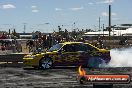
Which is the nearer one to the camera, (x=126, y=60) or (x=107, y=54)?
(x=107, y=54)

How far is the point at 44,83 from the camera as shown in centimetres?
1373

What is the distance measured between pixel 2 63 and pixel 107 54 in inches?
263

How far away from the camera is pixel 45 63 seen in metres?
20.2

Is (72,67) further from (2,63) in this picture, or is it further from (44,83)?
(44,83)

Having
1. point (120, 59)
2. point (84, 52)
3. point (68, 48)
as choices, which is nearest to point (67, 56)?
point (68, 48)

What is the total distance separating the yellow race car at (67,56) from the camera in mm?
20156

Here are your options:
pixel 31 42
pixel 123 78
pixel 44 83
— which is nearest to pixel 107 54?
pixel 44 83

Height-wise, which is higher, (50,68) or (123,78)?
(123,78)

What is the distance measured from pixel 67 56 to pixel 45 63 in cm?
126

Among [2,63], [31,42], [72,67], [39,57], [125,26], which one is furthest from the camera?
[125,26]

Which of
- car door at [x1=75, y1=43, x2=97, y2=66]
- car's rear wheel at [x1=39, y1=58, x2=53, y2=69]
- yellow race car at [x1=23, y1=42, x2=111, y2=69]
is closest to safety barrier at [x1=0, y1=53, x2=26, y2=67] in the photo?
yellow race car at [x1=23, y1=42, x2=111, y2=69]

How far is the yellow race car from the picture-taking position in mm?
20156

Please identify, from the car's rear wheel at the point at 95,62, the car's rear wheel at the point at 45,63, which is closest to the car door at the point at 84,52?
the car's rear wheel at the point at 95,62

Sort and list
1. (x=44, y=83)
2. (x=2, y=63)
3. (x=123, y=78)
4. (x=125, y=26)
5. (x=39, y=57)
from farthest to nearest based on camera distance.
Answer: (x=125, y=26)
(x=2, y=63)
(x=39, y=57)
(x=44, y=83)
(x=123, y=78)
